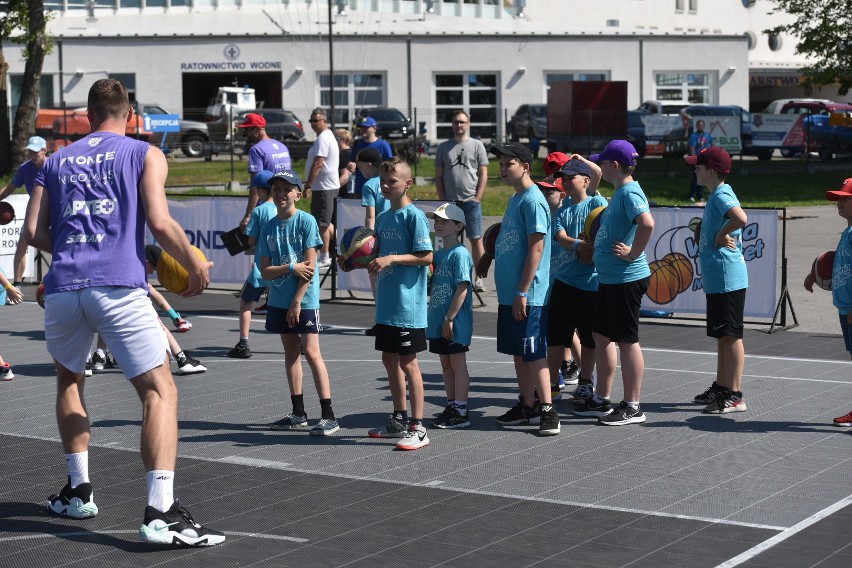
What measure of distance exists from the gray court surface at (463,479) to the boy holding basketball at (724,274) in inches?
9.7

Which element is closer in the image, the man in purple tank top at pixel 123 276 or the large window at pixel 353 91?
the man in purple tank top at pixel 123 276

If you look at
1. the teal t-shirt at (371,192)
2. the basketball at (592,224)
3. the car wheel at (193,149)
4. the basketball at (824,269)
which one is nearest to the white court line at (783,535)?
the basketball at (824,269)

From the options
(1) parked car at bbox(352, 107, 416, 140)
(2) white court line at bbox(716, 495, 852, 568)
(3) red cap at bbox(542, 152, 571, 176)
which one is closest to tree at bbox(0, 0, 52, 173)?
(1) parked car at bbox(352, 107, 416, 140)

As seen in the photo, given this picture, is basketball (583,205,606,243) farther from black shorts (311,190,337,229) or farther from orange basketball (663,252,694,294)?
black shorts (311,190,337,229)

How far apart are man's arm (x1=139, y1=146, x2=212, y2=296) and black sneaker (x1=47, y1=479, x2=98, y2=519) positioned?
1.28 metres

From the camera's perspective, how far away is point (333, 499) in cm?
726

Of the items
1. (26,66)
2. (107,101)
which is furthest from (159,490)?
(26,66)

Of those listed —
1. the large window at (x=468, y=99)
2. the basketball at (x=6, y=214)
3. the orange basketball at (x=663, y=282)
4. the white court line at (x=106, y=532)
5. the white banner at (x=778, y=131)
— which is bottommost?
the white court line at (x=106, y=532)

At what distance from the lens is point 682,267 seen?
45.7 feet

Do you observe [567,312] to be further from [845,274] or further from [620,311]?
[845,274]

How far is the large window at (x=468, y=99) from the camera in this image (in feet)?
185

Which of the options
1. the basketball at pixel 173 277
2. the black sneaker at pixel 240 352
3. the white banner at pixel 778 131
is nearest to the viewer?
the basketball at pixel 173 277

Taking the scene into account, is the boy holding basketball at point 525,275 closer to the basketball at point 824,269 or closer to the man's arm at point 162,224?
the basketball at point 824,269

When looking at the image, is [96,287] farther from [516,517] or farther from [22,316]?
[22,316]
